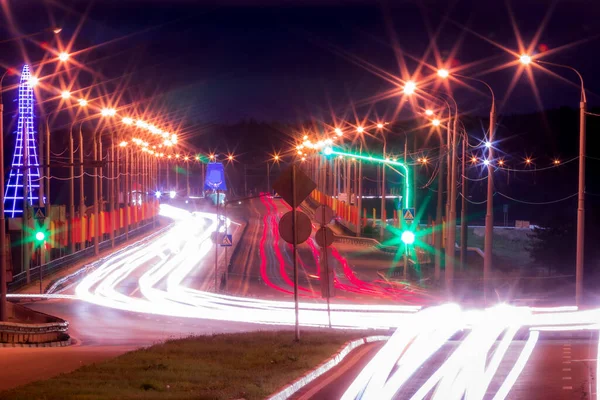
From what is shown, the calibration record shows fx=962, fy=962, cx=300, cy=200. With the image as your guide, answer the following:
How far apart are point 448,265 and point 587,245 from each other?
33194 millimetres

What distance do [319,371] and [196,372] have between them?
2.34 metres

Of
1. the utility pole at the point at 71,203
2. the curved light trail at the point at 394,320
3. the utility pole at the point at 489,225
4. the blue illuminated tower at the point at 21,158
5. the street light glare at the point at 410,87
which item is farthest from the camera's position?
the blue illuminated tower at the point at 21,158

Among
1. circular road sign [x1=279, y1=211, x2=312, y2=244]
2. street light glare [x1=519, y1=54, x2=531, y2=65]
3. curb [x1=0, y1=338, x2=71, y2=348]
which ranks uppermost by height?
street light glare [x1=519, y1=54, x2=531, y2=65]

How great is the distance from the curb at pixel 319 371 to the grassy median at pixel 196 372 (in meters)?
0.14

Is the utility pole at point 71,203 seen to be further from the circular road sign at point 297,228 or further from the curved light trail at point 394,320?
the circular road sign at point 297,228

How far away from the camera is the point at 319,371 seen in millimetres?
16547

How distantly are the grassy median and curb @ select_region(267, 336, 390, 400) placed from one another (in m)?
0.14

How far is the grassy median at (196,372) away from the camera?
42.5 feet

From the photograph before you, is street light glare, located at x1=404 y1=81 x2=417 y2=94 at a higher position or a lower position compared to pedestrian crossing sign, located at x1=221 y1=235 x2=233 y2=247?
higher

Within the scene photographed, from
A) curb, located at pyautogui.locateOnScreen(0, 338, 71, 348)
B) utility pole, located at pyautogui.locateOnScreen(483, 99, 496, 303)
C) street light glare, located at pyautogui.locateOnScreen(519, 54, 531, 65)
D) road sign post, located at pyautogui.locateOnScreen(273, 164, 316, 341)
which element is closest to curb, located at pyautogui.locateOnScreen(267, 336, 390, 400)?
road sign post, located at pyautogui.locateOnScreen(273, 164, 316, 341)

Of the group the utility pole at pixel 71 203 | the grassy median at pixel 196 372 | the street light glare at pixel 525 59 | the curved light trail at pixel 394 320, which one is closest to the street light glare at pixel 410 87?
the curved light trail at pixel 394 320

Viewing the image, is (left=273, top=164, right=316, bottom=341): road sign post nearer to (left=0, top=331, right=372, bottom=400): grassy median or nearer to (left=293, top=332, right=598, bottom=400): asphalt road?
(left=0, top=331, right=372, bottom=400): grassy median

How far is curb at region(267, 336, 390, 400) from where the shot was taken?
45.0ft

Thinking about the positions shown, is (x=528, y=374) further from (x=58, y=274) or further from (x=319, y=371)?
(x=58, y=274)
